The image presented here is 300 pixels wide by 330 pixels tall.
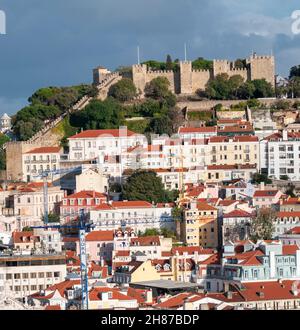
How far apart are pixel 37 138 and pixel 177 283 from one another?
554 inches

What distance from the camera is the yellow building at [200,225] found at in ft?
90.4

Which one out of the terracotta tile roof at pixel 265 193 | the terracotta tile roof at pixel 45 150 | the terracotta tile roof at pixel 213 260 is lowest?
the terracotta tile roof at pixel 213 260

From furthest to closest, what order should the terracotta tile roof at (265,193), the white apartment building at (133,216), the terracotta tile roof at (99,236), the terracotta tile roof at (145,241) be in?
1. the terracotta tile roof at (265,193)
2. the white apartment building at (133,216)
3. the terracotta tile roof at (99,236)
4. the terracotta tile roof at (145,241)

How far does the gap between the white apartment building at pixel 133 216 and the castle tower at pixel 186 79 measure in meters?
9.67

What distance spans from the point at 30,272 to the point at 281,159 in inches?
462

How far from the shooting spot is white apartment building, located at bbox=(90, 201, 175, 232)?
28578 millimetres

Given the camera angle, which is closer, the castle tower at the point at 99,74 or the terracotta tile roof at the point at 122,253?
the terracotta tile roof at the point at 122,253

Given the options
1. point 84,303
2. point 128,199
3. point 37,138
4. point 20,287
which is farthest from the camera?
point 37,138

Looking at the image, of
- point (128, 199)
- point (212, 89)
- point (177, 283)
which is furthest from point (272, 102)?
point (177, 283)

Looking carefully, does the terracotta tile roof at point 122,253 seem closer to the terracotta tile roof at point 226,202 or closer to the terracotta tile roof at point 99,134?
the terracotta tile roof at point 226,202

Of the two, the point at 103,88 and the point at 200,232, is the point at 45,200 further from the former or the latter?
the point at 103,88

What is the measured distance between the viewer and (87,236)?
27.0 meters

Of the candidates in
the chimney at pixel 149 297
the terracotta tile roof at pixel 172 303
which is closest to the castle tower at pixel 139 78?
the chimney at pixel 149 297

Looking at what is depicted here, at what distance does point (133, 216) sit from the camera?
28734 mm
